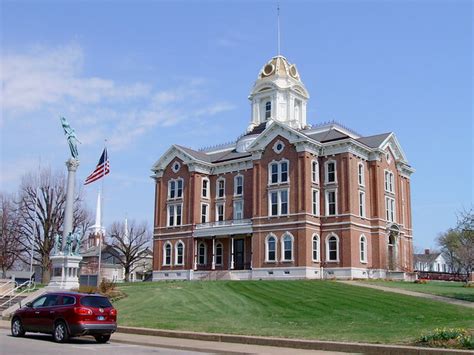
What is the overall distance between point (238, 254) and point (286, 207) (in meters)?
8.66

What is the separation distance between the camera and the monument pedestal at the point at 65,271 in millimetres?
39188

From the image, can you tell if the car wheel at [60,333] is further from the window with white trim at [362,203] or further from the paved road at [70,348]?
the window with white trim at [362,203]

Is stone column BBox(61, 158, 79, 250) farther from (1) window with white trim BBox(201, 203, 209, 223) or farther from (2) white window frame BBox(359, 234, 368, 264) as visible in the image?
(2) white window frame BBox(359, 234, 368, 264)

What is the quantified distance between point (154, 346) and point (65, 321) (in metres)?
3.25

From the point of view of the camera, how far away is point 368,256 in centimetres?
5309

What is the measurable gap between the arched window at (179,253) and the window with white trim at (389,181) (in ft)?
74.1

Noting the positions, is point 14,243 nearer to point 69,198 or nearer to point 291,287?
point 69,198

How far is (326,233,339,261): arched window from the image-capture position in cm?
5181

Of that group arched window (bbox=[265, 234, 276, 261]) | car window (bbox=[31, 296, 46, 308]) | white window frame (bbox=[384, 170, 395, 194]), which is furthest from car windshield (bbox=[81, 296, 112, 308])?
white window frame (bbox=[384, 170, 395, 194])

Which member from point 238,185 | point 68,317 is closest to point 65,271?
point 68,317

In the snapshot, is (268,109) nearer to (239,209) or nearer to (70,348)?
(239,209)

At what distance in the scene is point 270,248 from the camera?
5403cm

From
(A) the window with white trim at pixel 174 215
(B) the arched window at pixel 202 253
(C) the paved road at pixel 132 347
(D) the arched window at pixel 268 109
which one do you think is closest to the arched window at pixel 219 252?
(B) the arched window at pixel 202 253

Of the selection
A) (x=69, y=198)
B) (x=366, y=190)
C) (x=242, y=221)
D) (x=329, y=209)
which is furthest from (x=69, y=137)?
(x=366, y=190)
